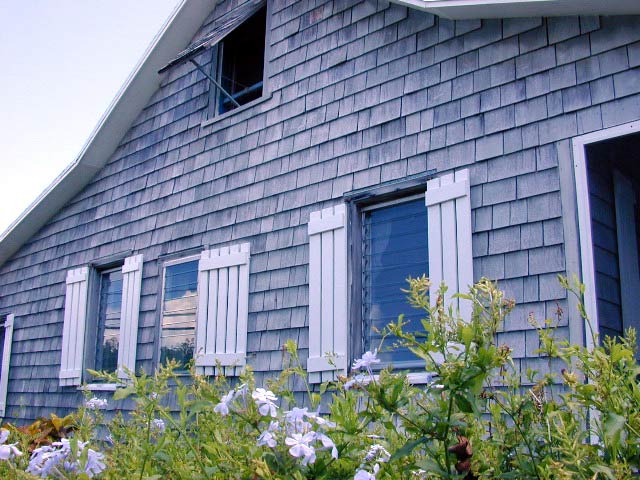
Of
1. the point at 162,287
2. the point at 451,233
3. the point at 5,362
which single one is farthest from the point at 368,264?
the point at 5,362

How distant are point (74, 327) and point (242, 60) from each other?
349 cm

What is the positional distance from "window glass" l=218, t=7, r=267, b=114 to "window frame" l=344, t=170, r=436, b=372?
94.0 inches

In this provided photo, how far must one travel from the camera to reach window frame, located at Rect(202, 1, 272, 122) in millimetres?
6863

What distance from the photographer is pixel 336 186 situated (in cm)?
584

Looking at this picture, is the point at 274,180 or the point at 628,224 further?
the point at 274,180

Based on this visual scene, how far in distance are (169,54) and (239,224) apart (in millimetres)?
2615

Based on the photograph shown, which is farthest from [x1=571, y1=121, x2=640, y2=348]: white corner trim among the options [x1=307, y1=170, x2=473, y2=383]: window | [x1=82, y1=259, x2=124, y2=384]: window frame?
[x1=82, y1=259, x2=124, y2=384]: window frame

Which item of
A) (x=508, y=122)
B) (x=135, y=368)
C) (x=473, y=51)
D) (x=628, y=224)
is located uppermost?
(x=473, y=51)

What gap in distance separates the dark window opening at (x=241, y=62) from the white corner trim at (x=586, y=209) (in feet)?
12.8

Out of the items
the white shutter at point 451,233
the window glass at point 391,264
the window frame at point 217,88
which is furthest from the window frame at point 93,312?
the white shutter at point 451,233

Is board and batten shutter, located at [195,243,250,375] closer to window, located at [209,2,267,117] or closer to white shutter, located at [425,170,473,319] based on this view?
window, located at [209,2,267,117]

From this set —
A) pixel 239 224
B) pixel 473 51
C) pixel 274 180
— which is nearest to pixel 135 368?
pixel 239 224

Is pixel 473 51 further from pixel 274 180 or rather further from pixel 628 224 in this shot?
pixel 274 180

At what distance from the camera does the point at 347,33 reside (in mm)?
6172
